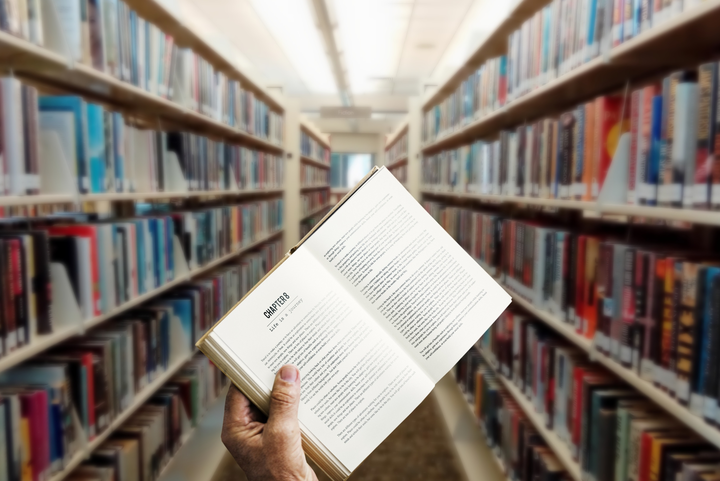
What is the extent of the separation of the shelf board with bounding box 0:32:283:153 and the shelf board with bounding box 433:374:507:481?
1.99 m

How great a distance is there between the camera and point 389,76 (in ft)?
21.9

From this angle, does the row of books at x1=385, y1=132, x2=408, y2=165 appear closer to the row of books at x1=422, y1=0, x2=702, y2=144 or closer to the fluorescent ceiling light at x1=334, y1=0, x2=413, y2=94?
the fluorescent ceiling light at x1=334, y1=0, x2=413, y2=94

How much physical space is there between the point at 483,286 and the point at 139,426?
1503 millimetres

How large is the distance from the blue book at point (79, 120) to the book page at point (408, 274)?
0.94 meters

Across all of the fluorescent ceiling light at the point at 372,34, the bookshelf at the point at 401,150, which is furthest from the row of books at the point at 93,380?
the bookshelf at the point at 401,150

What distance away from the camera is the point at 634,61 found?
123 cm

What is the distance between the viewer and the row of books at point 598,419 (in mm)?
1033

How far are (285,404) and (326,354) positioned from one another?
99 millimetres

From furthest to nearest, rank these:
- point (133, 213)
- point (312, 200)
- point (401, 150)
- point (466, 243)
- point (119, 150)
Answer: point (312, 200) < point (401, 150) < point (466, 243) < point (133, 213) < point (119, 150)

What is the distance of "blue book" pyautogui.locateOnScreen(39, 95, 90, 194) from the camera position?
4.58 ft

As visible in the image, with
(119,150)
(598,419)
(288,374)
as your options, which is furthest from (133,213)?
(598,419)

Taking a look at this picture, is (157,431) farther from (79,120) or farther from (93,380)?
A: (79,120)

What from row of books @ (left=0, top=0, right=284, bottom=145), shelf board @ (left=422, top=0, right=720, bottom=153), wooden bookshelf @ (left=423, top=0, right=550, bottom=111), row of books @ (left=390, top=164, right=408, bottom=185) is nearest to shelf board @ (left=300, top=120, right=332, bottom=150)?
row of books @ (left=390, top=164, right=408, bottom=185)

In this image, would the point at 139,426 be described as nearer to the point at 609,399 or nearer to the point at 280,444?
the point at 280,444
